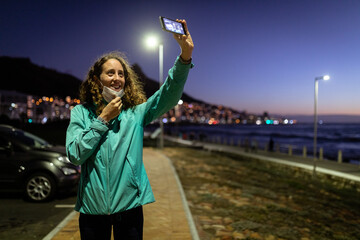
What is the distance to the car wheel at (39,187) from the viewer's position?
6.86 m

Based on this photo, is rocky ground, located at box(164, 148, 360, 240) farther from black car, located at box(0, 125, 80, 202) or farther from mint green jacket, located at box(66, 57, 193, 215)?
mint green jacket, located at box(66, 57, 193, 215)

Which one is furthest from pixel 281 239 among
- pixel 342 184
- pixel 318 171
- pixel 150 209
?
pixel 318 171

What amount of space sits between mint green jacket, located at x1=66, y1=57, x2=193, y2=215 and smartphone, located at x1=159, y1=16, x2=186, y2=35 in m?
0.16

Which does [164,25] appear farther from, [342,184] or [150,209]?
[342,184]

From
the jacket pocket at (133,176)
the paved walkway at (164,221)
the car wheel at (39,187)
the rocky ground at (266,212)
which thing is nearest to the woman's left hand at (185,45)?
the jacket pocket at (133,176)

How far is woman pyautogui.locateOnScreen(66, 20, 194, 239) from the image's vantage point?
166 centimetres

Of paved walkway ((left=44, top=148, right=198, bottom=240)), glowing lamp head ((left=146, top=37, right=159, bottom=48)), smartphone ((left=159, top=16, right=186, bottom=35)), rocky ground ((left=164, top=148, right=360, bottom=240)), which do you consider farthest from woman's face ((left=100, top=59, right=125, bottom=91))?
glowing lamp head ((left=146, top=37, right=159, bottom=48))

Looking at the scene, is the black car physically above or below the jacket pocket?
below

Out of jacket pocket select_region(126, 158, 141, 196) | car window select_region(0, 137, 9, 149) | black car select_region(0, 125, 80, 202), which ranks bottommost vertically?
black car select_region(0, 125, 80, 202)

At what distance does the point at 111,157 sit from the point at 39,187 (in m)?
6.02

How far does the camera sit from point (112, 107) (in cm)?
165

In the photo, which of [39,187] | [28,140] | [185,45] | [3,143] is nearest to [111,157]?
[185,45]

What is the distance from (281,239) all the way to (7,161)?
601cm

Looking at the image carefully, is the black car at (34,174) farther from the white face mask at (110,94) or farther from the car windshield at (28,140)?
the white face mask at (110,94)
